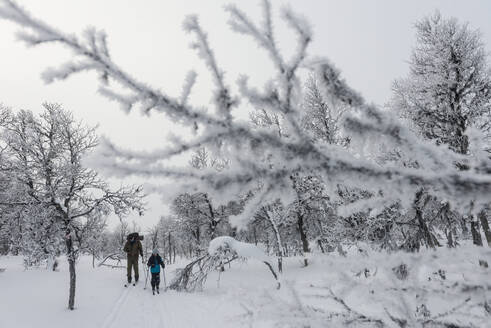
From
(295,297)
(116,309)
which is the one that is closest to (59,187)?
(116,309)

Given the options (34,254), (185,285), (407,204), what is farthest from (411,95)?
(34,254)

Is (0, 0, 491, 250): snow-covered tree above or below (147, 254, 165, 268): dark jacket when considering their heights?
above

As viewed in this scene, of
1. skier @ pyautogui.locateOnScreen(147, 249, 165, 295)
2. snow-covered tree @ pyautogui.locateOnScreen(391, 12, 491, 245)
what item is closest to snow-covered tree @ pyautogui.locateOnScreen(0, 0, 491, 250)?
snow-covered tree @ pyautogui.locateOnScreen(391, 12, 491, 245)

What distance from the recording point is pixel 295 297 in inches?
72.0

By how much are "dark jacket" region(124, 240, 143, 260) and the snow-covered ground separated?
51.5 inches

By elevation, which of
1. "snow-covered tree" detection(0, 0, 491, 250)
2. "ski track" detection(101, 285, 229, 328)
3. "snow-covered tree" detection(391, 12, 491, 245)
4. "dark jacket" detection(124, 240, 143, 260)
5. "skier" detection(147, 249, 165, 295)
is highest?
"snow-covered tree" detection(391, 12, 491, 245)

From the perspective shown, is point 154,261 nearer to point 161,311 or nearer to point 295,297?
point 161,311

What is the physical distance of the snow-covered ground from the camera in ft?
4.59

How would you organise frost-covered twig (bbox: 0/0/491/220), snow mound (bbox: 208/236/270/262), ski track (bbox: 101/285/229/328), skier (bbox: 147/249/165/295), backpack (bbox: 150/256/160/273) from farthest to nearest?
backpack (bbox: 150/256/160/273)
skier (bbox: 147/249/165/295)
snow mound (bbox: 208/236/270/262)
ski track (bbox: 101/285/229/328)
frost-covered twig (bbox: 0/0/491/220)

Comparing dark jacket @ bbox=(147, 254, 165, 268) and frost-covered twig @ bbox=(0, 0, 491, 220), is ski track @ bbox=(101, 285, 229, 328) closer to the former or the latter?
dark jacket @ bbox=(147, 254, 165, 268)

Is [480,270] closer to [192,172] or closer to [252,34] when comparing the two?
[192,172]

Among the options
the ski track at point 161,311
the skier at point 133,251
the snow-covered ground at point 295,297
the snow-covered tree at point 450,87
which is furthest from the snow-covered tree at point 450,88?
the skier at point 133,251

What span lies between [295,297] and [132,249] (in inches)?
520

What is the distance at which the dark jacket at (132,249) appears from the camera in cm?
1348
